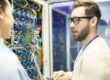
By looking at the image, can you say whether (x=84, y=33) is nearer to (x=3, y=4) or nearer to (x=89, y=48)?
(x=89, y=48)

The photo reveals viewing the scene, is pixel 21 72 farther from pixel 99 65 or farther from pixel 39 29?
pixel 39 29

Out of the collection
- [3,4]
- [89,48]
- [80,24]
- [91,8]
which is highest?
[3,4]

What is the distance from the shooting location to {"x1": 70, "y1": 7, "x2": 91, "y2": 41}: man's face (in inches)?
87.3

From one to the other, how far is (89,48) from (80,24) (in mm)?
367

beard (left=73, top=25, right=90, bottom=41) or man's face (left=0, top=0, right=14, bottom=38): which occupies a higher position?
man's face (left=0, top=0, right=14, bottom=38)

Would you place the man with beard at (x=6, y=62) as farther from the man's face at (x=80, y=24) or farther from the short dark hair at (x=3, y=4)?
the man's face at (x=80, y=24)

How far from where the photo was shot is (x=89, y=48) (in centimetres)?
197

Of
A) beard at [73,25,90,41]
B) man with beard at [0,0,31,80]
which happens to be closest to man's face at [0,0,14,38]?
man with beard at [0,0,31,80]

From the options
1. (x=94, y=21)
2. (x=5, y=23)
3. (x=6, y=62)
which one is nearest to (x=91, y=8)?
(x=94, y=21)

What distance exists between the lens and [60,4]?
3.61 m

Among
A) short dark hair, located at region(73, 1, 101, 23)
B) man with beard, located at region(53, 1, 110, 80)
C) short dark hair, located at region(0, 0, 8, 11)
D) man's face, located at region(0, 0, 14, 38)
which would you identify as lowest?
man with beard, located at region(53, 1, 110, 80)

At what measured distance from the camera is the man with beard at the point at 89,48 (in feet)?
6.04

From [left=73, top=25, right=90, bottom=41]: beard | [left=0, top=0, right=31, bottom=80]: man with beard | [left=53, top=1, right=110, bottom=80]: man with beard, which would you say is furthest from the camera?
[left=73, top=25, right=90, bottom=41]: beard

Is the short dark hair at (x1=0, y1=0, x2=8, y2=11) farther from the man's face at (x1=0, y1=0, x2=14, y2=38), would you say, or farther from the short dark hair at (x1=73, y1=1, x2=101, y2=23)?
the short dark hair at (x1=73, y1=1, x2=101, y2=23)
